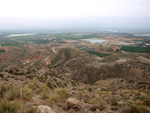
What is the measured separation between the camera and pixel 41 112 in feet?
15.2

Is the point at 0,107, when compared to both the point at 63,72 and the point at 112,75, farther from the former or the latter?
the point at 63,72

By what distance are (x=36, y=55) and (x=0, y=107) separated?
6619 centimetres

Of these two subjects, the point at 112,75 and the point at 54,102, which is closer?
the point at 54,102

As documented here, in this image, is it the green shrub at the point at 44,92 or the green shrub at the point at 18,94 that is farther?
the green shrub at the point at 44,92

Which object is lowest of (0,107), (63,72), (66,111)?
(63,72)

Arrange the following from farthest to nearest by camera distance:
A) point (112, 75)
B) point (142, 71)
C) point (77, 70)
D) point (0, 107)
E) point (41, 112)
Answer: point (77, 70), point (112, 75), point (142, 71), point (41, 112), point (0, 107)

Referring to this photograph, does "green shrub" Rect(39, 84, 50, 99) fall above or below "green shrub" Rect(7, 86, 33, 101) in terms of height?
below

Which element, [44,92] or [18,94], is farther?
[44,92]

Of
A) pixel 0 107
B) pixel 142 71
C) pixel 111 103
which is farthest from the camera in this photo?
pixel 142 71

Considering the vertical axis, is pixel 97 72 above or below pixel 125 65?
below

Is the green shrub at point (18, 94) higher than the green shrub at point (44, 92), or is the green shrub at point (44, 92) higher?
the green shrub at point (18, 94)

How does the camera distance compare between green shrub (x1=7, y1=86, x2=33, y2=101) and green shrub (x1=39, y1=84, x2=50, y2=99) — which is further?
green shrub (x1=39, y1=84, x2=50, y2=99)

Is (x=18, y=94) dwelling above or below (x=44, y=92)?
above

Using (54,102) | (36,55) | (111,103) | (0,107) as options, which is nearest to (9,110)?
(0,107)
